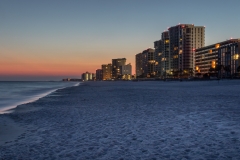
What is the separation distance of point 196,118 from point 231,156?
7516mm

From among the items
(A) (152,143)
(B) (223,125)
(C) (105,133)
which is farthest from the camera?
(B) (223,125)

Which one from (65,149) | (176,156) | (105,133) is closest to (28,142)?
(65,149)

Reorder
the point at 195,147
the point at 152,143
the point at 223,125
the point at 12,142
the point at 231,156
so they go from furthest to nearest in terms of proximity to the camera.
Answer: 1. the point at 223,125
2. the point at 12,142
3. the point at 152,143
4. the point at 195,147
5. the point at 231,156

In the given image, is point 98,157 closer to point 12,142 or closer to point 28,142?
point 28,142

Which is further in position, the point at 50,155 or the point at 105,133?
the point at 105,133

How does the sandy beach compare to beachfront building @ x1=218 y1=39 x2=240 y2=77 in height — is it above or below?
below

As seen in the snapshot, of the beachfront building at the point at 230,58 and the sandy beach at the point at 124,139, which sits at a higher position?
the beachfront building at the point at 230,58

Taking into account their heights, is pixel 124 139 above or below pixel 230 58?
below

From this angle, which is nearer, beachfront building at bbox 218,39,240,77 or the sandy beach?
the sandy beach

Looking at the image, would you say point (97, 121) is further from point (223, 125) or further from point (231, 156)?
point (231, 156)

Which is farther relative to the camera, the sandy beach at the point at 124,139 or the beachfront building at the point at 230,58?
the beachfront building at the point at 230,58

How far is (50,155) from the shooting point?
841 cm

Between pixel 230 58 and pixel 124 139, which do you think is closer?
pixel 124 139

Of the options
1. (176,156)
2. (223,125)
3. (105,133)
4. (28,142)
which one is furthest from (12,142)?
(223,125)
